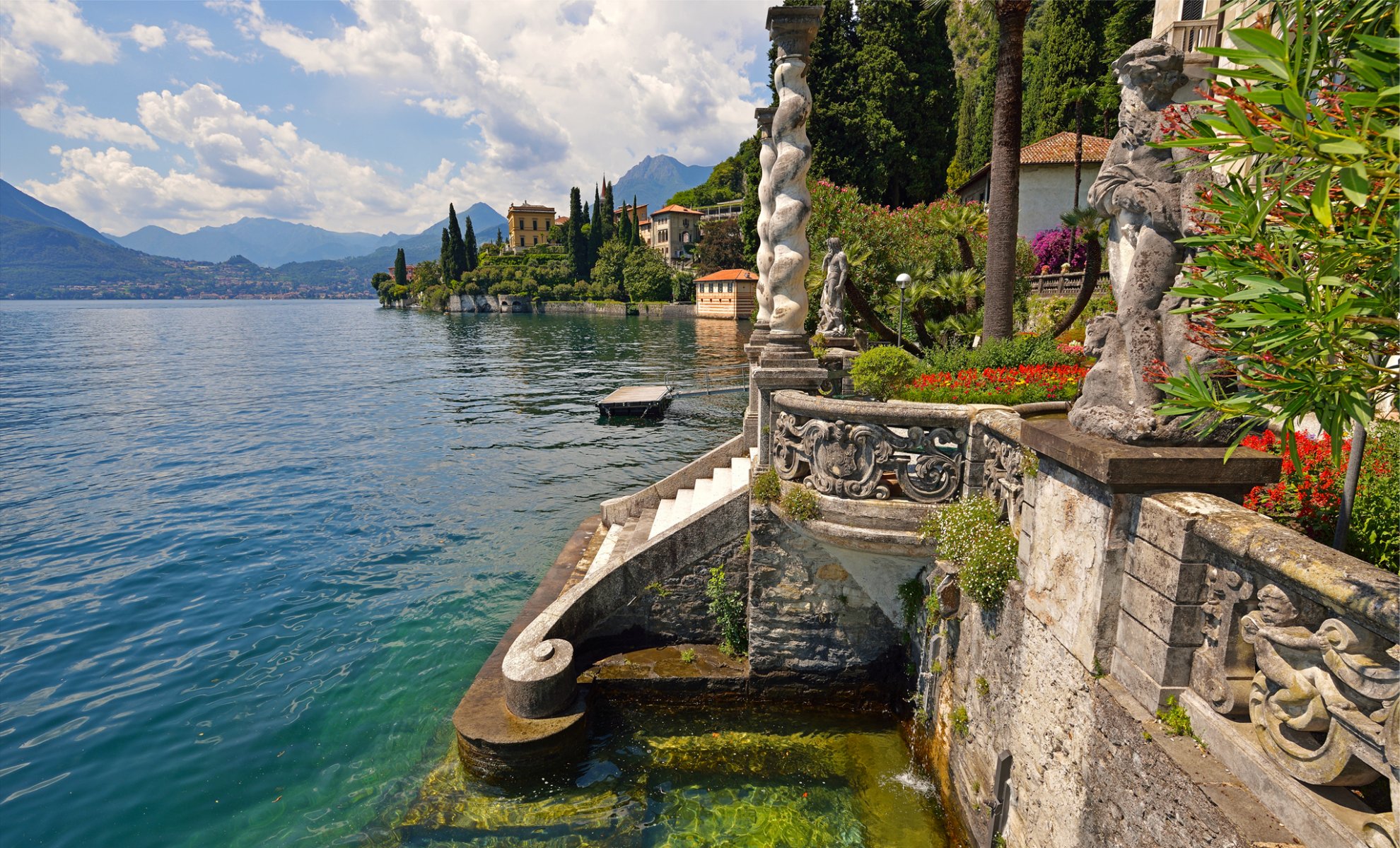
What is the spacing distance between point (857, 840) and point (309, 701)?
7191 millimetres

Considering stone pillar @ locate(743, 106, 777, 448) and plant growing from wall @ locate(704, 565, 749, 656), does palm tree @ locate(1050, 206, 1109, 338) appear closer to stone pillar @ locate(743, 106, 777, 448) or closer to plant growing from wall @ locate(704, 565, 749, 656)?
stone pillar @ locate(743, 106, 777, 448)

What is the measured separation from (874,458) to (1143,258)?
2739 millimetres

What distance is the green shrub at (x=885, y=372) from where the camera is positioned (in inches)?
320

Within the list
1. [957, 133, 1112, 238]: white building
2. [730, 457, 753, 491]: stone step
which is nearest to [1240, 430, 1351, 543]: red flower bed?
[730, 457, 753, 491]: stone step

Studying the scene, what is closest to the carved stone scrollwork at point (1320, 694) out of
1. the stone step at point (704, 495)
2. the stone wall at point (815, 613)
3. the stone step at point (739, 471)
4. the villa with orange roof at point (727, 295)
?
the stone wall at point (815, 613)

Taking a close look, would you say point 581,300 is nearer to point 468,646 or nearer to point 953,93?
point 953,93

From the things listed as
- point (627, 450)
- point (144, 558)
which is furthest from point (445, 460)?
point (144, 558)

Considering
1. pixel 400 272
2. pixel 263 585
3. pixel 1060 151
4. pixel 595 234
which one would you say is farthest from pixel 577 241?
pixel 263 585

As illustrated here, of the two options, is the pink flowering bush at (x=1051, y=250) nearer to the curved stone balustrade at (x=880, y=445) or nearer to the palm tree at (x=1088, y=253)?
the palm tree at (x=1088, y=253)

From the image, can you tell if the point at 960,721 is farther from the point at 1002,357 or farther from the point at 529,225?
the point at 529,225

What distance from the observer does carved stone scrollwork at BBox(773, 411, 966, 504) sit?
6.03 meters

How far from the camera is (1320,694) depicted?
273 centimetres

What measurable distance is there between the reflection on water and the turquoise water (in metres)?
0.94

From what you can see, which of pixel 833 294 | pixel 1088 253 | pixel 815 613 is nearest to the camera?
pixel 815 613
